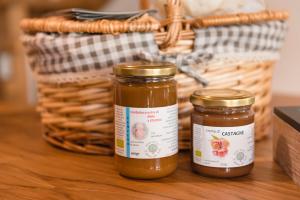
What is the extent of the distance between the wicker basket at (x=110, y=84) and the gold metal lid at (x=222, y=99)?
0.32ft

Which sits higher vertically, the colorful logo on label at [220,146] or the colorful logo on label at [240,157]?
the colorful logo on label at [220,146]

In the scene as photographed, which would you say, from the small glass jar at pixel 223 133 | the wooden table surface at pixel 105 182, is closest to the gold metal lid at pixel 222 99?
the small glass jar at pixel 223 133

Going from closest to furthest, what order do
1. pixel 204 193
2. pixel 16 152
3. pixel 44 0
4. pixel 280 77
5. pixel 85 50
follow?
pixel 204 193 < pixel 85 50 < pixel 16 152 < pixel 280 77 < pixel 44 0

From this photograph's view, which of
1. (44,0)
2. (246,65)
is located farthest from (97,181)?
(44,0)

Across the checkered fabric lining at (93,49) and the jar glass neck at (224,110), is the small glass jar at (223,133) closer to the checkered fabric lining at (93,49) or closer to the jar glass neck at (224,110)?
the jar glass neck at (224,110)

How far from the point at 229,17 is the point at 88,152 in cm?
32

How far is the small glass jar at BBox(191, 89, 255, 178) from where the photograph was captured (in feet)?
2.00

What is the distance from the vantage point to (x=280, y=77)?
3.56ft

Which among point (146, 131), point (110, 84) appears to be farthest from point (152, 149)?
point (110, 84)

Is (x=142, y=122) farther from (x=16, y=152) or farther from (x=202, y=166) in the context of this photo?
(x=16, y=152)

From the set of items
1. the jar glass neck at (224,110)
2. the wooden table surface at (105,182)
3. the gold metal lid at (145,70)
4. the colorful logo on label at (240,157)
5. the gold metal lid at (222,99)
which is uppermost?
the gold metal lid at (145,70)

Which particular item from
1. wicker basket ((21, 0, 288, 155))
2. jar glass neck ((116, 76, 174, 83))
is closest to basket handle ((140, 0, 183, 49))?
wicker basket ((21, 0, 288, 155))

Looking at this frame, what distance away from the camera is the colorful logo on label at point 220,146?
0.61m

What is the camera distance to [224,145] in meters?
0.61
